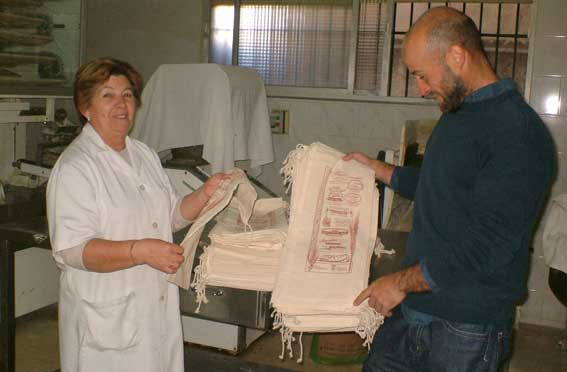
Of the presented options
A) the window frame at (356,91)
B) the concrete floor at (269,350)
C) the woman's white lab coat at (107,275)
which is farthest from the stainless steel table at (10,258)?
the window frame at (356,91)

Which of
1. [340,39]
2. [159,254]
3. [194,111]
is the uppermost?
[340,39]

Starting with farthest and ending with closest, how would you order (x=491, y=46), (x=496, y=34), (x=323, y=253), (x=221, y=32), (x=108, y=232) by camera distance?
(x=221, y=32), (x=491, y=46), (x=496, y=34), (x=108, y=232), (x=323, y=253)

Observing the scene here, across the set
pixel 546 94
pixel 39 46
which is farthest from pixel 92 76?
pixel 546 94

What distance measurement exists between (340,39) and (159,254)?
9.90 feet

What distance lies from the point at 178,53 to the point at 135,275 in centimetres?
291

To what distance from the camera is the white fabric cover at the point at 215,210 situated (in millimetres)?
1565

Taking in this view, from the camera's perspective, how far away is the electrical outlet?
4270mm

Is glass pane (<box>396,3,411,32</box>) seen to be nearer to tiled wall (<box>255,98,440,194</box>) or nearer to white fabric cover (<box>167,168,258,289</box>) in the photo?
tiled wall (<box>255,98,440,194</box>)

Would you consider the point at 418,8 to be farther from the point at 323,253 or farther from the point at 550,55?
the point at 323,253

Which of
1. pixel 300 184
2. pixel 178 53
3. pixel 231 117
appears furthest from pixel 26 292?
pixel 300 184

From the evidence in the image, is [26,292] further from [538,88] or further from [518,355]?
[538,88]

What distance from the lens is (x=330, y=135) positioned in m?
4.20

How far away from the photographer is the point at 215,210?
1.57 meters

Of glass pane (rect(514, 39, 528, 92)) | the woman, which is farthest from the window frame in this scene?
the woman
